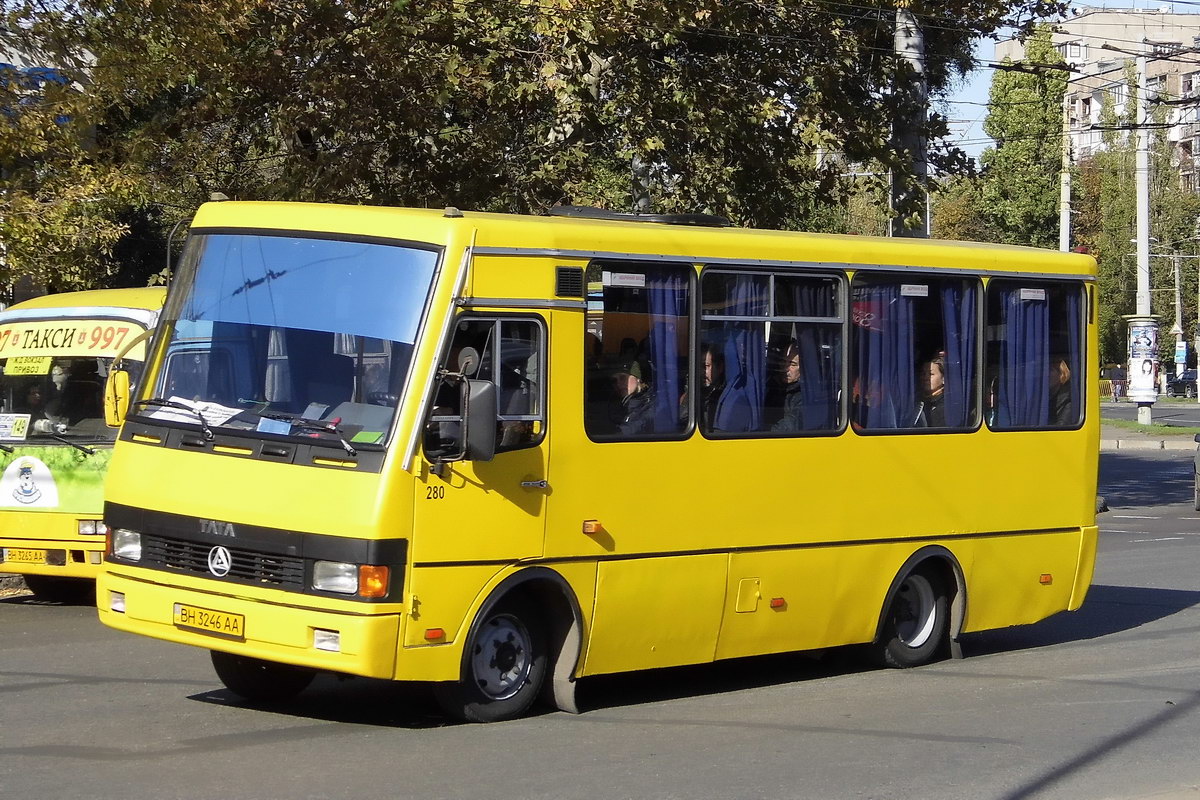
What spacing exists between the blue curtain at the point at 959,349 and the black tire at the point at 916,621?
3.53ft

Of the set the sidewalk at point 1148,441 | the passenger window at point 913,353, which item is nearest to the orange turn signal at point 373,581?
the passenger window at point 913,353

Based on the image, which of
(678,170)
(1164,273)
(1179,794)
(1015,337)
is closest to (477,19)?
(678,170)

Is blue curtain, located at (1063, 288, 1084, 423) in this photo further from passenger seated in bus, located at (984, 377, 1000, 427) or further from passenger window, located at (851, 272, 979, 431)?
passenger window, located at (851, 272, 979, 431)

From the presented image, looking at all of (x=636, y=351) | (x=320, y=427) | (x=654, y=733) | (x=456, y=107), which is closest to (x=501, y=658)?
(x=654, y=733)

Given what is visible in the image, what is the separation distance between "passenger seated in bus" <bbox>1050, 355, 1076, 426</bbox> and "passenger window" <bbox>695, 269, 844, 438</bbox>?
2294mm

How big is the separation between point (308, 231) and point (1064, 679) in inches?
224

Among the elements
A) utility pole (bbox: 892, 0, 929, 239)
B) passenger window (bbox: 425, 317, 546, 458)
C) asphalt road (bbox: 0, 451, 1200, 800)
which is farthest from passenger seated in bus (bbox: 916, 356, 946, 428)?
utility pole (bbox: 892, 0, 929, 239)

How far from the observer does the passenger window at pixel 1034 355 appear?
11.7 meters

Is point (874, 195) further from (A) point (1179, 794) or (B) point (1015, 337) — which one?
(A) point (1179, 794)

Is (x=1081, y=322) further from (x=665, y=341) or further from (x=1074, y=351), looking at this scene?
(x=665, y=341)

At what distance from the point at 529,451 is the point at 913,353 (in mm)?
3478

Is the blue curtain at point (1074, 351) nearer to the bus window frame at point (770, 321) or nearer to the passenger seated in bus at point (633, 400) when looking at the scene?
the bus window frame at point (770, 321)

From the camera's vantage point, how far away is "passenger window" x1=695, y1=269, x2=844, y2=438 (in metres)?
9.79

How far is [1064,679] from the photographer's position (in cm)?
1091
